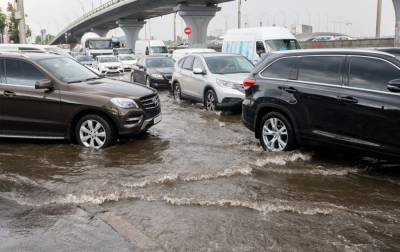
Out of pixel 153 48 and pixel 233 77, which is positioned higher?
pixel 153 48

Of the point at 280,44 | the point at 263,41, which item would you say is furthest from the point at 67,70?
the point at 280,44

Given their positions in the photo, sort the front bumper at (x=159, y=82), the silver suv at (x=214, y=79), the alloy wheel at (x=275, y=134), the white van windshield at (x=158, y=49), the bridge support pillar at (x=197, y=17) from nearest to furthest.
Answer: the alloy wheel at (x=275, y=134), the silver suv at (x=214, y=79), the front bumper at (x=159, y=82), the white van windshield at (x=158, y=49), the bridge support pillar at (x=197, y=17)

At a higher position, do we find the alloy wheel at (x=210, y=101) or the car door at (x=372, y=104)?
the car door at (x=372, y=104)

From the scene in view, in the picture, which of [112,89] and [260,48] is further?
[260,48]

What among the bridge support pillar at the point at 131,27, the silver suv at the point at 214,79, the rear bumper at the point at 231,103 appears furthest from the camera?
the bridge support pillar at the point at 131,27

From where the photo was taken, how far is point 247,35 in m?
21.0

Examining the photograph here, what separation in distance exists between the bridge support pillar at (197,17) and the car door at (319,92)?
1545 inches

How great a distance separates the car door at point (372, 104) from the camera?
5.94 meters

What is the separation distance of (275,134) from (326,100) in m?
1.24

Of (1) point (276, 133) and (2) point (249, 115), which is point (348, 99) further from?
(2) point (249, 115)

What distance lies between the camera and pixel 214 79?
12602 millimetres

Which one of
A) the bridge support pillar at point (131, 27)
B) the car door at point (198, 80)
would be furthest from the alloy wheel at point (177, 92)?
the bridge support pillar at point (131, 27)

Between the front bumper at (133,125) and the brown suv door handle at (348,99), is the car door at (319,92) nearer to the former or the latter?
the brown suv door handle at (348,99)

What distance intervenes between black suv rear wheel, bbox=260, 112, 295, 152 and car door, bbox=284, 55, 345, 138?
368 millimetres
